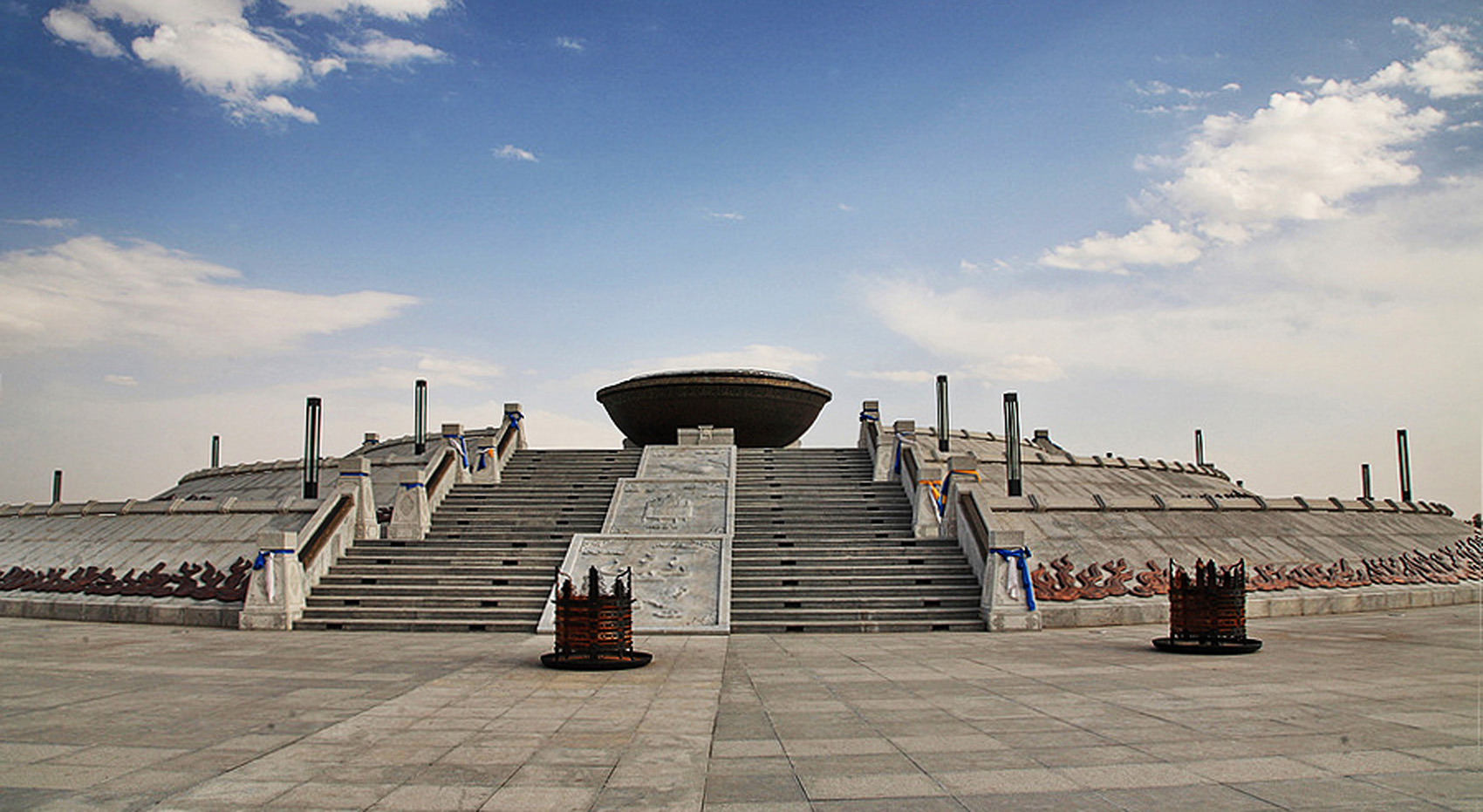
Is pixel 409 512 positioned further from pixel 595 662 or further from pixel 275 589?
pixel 595 662

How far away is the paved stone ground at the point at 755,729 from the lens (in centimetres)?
501

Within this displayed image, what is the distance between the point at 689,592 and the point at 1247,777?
384 inches

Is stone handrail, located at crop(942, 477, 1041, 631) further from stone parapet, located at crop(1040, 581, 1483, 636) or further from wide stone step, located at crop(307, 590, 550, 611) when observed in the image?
wide stone step, located at crop(307, 590, 550, 611)

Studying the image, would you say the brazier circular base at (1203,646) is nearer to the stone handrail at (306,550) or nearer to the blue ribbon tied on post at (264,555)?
the stone handrail at (306,550)

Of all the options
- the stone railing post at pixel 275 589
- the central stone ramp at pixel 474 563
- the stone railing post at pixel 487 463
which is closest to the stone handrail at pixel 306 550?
the stone railing post at pixel 275 589

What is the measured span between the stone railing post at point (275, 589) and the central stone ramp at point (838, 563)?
6.72m

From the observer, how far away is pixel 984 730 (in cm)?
652

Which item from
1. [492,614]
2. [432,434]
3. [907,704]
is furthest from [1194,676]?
[432,434]

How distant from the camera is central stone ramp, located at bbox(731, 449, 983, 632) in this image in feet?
44.4

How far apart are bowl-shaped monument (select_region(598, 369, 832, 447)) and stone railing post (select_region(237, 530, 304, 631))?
11.5m

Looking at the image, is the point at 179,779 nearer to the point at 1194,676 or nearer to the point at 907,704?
the point at 907,704

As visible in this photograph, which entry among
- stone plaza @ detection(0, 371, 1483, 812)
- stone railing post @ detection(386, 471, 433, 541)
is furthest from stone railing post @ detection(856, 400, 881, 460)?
stone railing post @ detection(386, 471, 433, 541)

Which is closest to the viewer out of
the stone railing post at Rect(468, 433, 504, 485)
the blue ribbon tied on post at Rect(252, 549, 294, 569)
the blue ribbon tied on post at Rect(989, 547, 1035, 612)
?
the blue ribbon tied on post at Rect(989, 547, 1035, 612)

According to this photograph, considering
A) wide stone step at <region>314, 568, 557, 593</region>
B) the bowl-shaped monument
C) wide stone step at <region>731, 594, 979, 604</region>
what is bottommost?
wide stone step at <region>731, 594, 979, 604</region>
